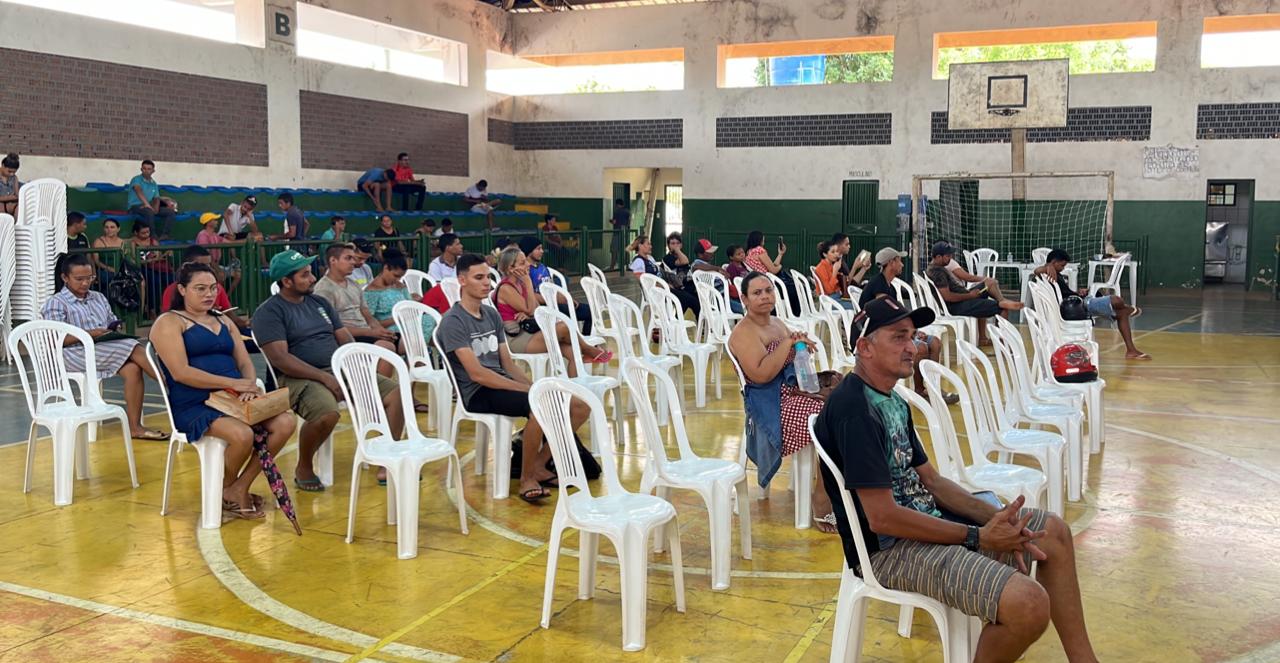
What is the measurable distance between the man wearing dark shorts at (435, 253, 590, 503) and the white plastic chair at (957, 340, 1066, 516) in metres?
1.98

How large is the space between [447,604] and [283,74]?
14.6 metres

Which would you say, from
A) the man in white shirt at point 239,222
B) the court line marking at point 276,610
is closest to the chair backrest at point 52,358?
the court line marking at point 276,610

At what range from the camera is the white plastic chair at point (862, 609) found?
3146 millimetres

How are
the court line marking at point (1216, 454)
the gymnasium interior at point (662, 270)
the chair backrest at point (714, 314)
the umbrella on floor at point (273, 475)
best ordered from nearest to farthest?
the gymnasium interior at point (662, 270), the umbrella on floor at point (273, 475), the court line marking at point (1216, 454), the chair backrest at point (714, 314)

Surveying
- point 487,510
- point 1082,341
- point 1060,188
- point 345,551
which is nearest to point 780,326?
point 487,510

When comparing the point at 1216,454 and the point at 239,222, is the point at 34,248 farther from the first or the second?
the point at 1216,454

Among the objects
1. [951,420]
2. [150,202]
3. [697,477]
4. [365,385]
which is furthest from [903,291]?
[150,202]

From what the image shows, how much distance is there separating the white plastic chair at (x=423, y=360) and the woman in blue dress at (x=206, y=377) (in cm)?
131

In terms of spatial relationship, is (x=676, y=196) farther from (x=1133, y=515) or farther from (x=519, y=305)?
(x=1133, y=515)

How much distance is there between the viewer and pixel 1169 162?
18656mm

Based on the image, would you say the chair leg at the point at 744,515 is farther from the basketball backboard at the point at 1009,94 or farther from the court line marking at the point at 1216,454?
the basketball backboard at the point at 1009,94

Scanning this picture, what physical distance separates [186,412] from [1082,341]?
655 centimetres

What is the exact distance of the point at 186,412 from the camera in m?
5.14

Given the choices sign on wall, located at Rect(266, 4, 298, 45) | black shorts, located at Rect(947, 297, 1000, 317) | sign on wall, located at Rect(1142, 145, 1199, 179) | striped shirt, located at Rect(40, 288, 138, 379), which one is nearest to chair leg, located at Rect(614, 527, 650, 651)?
striped shirt, located at Rect(40, 288, 138, 379)
